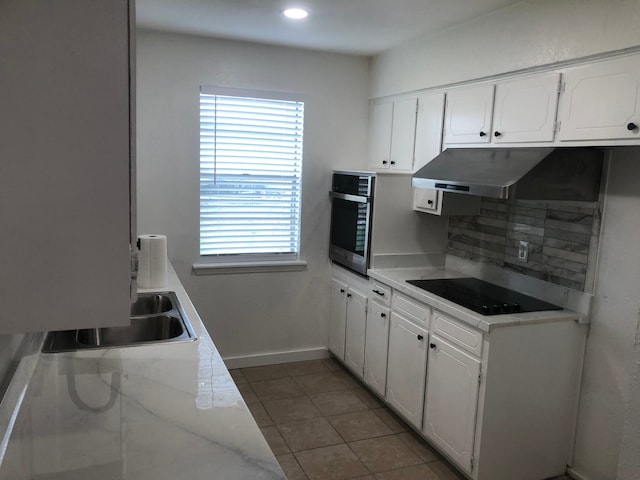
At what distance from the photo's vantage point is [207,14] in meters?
3.20

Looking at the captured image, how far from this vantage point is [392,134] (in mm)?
4023

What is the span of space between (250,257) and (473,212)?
5.90 ft

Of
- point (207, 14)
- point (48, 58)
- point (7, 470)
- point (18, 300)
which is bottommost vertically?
point (7, 470)

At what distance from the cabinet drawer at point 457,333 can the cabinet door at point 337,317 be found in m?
1.28

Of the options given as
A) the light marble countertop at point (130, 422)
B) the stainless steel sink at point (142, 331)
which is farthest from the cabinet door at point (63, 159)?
the stainless steel sink at point (142, 331)

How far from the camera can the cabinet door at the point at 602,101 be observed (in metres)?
2.21

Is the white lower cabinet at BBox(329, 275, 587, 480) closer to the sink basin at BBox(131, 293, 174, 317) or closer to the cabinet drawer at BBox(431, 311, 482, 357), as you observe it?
the cabinet drawer at BBox(431, 311, 482, 357)

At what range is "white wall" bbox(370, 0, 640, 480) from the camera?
7.73 feet

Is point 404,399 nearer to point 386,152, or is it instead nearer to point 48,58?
point 386,152

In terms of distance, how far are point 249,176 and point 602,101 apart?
259 centimetres

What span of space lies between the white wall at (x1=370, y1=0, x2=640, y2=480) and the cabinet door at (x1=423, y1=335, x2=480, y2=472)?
64cm

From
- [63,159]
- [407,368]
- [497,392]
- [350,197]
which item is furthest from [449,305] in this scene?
[63,159]

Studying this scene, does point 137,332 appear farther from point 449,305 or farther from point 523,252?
point 523,252

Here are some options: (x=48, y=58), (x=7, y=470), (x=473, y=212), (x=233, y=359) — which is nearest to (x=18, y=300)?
(x=48, y=58)
